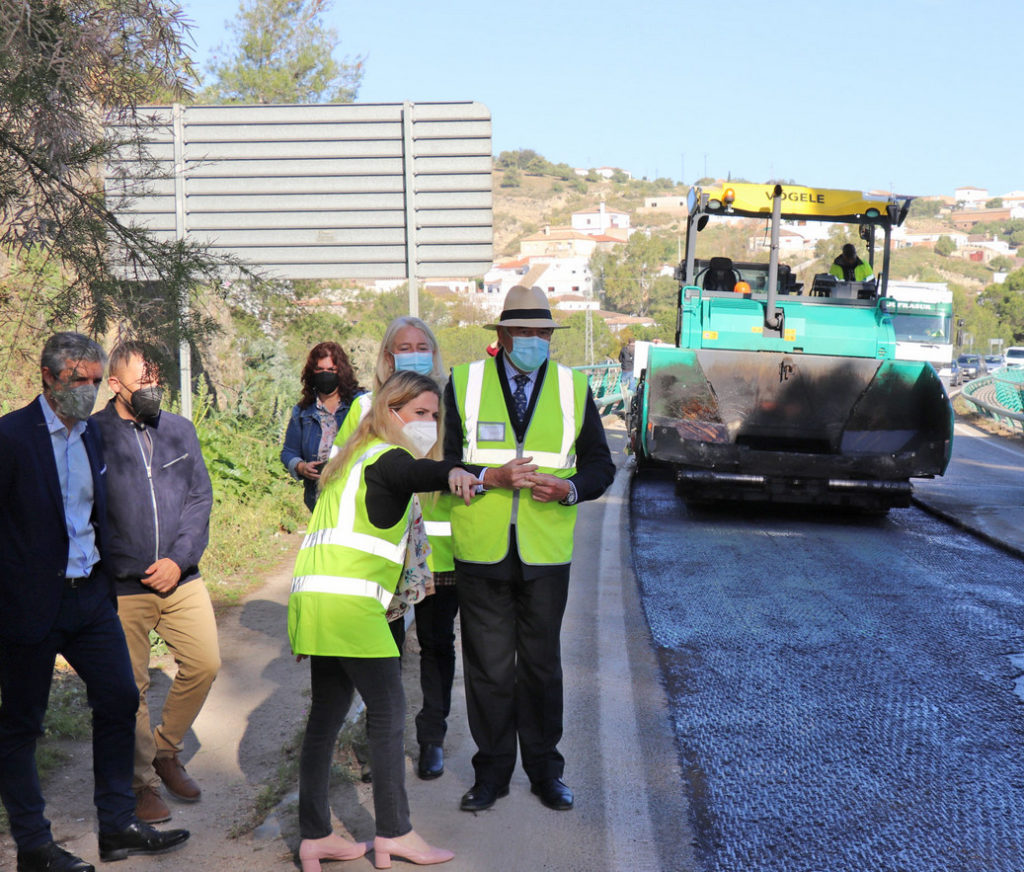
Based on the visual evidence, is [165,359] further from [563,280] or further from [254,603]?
[563,280]

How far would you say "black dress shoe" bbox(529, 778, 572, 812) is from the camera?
4320 millimetres

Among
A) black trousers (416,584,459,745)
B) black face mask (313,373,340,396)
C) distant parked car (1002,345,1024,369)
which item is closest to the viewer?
black trousers (416,584,459,745)

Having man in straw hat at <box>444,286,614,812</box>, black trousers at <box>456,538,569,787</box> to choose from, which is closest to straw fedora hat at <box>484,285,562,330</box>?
man in straw hat at <box>444,286,614,812</box>

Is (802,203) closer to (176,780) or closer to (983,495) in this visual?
(983,495)

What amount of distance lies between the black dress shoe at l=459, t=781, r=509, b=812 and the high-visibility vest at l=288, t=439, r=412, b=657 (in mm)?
886

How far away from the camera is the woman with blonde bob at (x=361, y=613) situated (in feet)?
12.1

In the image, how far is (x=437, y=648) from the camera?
4902 mm

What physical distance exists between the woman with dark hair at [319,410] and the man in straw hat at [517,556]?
1699mm

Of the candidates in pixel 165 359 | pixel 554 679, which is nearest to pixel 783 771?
pixel 554 679

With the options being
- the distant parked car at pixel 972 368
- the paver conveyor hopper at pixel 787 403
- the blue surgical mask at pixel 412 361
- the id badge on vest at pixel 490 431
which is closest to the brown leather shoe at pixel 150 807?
the id badge on vest at pixel 490 431

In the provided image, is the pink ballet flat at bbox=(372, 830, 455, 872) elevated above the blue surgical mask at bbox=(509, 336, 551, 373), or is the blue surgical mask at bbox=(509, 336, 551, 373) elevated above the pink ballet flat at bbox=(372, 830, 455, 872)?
the blue surgical mask at bbox=(509, 336, 551, 373)

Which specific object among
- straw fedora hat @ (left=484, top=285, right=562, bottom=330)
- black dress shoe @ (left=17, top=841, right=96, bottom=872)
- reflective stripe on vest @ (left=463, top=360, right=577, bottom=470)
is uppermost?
straw fedora hat @ (left=484, top=285, right=562, bottom=330)

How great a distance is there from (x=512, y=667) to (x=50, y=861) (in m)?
1.81

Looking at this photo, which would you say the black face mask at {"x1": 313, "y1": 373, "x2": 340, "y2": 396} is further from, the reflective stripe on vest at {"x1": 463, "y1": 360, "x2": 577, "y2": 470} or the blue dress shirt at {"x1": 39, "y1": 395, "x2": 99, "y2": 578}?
the blue dress shirt at {"x1": 39, "y1": 395, "x2": 99, "y2": 578}
